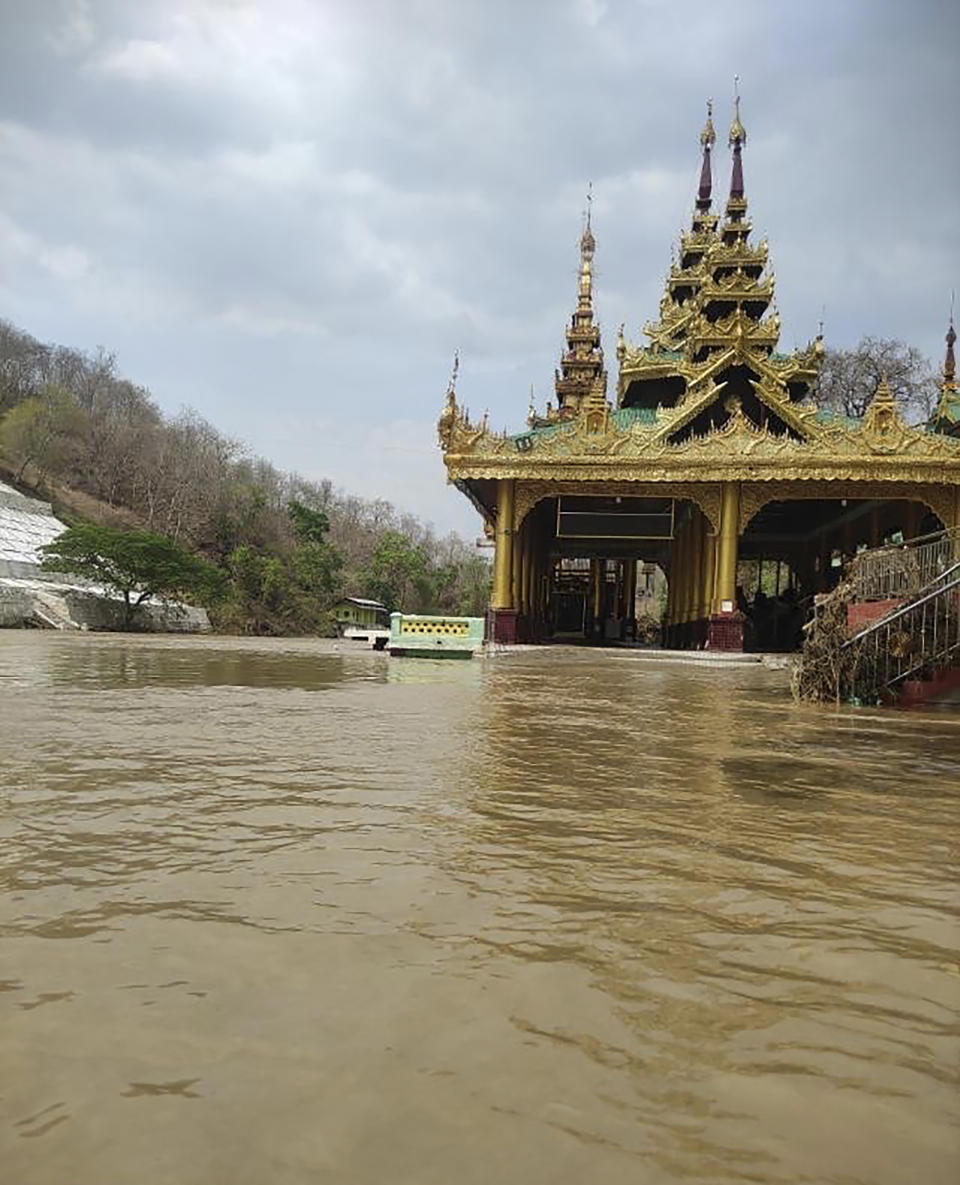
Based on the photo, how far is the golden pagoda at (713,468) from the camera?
22.0 m

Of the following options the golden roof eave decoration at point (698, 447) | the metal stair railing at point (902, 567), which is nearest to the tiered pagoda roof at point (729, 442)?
the golden roof eave decoration at point (698, 447)

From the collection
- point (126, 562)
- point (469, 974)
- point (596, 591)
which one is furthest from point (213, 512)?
point (469, 974)

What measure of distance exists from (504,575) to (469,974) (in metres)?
21.2

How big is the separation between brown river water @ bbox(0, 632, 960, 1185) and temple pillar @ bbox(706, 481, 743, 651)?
17649 mm

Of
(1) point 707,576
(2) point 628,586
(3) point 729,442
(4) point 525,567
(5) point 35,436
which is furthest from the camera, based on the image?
(5) point 35,436

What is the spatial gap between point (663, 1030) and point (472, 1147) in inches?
21.2

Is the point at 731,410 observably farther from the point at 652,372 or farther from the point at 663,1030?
the point at 663,1030

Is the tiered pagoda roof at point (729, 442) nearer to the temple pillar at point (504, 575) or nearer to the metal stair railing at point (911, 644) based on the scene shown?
the temple pillar at point (504, 575)

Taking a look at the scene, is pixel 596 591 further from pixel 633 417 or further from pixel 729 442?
pixel 729 442

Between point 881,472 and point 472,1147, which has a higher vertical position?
point 881,472

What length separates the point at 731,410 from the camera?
75.6 ft

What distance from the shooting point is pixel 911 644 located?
914 cm

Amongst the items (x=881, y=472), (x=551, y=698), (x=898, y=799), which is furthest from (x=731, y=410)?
(x=898, y=799)

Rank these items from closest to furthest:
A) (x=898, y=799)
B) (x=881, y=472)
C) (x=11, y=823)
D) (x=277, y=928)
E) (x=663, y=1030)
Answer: (x=663, y=1030)
(x=277, y=928)
(x=11, y=823)
(x=898, y=799)
(x=881, y=472)
